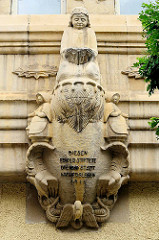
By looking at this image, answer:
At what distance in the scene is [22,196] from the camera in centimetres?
668

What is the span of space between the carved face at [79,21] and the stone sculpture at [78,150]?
0.59 metres

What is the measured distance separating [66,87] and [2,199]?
1807 millimetres

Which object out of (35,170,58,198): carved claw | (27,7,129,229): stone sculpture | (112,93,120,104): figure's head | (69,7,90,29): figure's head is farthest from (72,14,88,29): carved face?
(35,170,58,198): carved claw

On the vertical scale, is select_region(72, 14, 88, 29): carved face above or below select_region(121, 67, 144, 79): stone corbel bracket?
above

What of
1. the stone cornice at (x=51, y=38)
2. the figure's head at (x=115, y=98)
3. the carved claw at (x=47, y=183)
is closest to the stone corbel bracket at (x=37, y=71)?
the stone cornice at (x=51, y=38)

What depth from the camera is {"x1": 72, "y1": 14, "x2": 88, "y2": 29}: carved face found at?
23.0 ft

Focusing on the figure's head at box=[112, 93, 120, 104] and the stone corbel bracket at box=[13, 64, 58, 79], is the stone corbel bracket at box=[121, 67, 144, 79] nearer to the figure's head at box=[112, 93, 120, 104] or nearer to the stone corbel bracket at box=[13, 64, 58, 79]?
the figure's head at box=[112, 93, 120, 104]

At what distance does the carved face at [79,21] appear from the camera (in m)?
7.02

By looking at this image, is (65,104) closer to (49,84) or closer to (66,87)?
(66,87)

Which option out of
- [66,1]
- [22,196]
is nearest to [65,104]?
[22,196]

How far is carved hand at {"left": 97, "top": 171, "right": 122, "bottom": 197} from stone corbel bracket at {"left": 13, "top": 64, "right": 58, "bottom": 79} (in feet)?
5.90

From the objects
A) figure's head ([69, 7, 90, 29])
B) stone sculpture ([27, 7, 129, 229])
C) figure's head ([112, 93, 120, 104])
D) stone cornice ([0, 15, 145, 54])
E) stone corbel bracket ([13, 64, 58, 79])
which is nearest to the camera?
stone sculpture ([27, 7, 129, 229])

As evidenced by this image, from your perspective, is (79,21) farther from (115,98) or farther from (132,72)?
(115,98)

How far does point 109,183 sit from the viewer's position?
6211 mm
